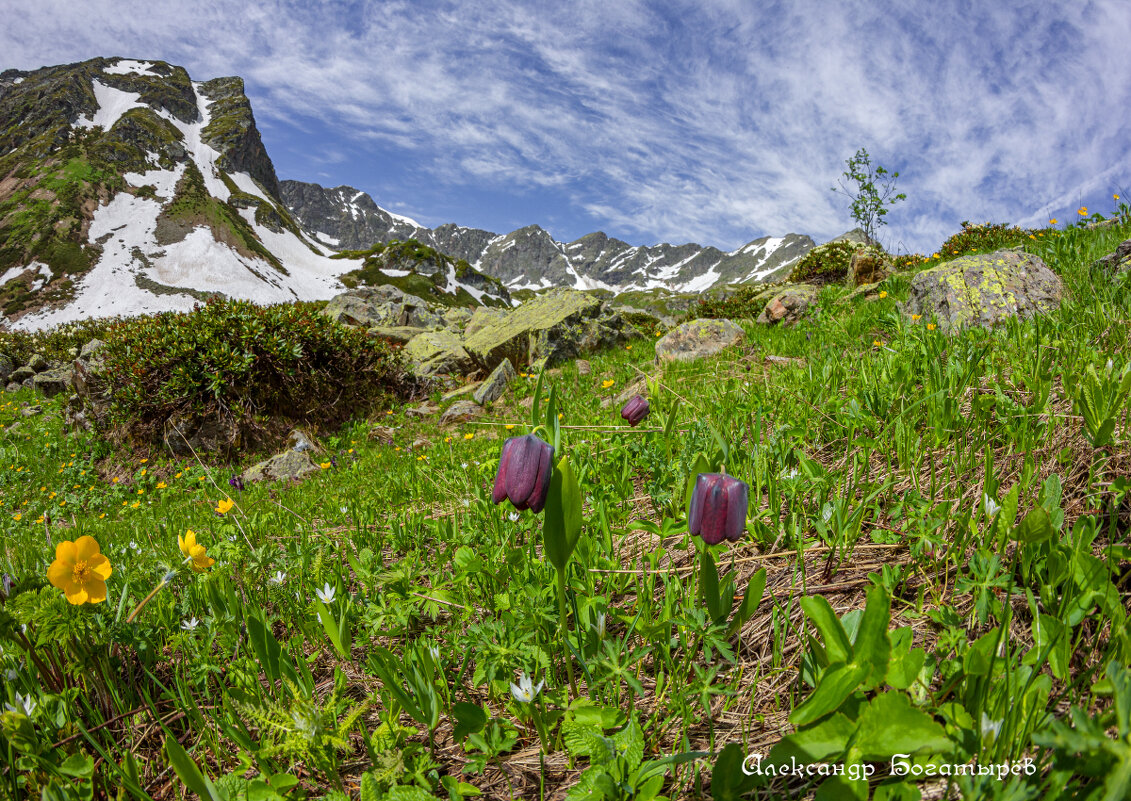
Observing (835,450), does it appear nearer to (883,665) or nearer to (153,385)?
(883,665)

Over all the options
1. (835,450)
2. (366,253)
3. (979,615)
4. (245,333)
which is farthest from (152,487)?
(366,253)

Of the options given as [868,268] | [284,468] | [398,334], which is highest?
[868,268]

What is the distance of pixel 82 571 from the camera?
4.61 feet

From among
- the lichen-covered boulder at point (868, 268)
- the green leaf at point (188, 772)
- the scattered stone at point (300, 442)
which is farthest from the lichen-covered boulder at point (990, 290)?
the scattered stone at point (300, 442)

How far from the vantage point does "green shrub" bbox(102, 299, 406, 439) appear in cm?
678

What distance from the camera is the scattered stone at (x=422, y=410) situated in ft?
25.2

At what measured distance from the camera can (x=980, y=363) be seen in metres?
2.54

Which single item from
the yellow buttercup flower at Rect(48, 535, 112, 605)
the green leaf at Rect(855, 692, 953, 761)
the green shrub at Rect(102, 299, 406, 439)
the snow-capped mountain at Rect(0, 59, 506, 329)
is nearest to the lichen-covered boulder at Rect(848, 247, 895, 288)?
the green shrub at Rect(102, 299, 406, 439)

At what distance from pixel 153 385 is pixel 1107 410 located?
28.7ft

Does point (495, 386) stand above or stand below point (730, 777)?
above

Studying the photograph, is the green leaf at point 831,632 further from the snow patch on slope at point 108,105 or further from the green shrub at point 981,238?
the snow patch on slope at point 108,105

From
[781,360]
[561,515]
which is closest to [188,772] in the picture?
[561,515]

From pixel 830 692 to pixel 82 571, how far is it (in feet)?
5.96

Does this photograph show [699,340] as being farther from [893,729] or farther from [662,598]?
[893,729]
